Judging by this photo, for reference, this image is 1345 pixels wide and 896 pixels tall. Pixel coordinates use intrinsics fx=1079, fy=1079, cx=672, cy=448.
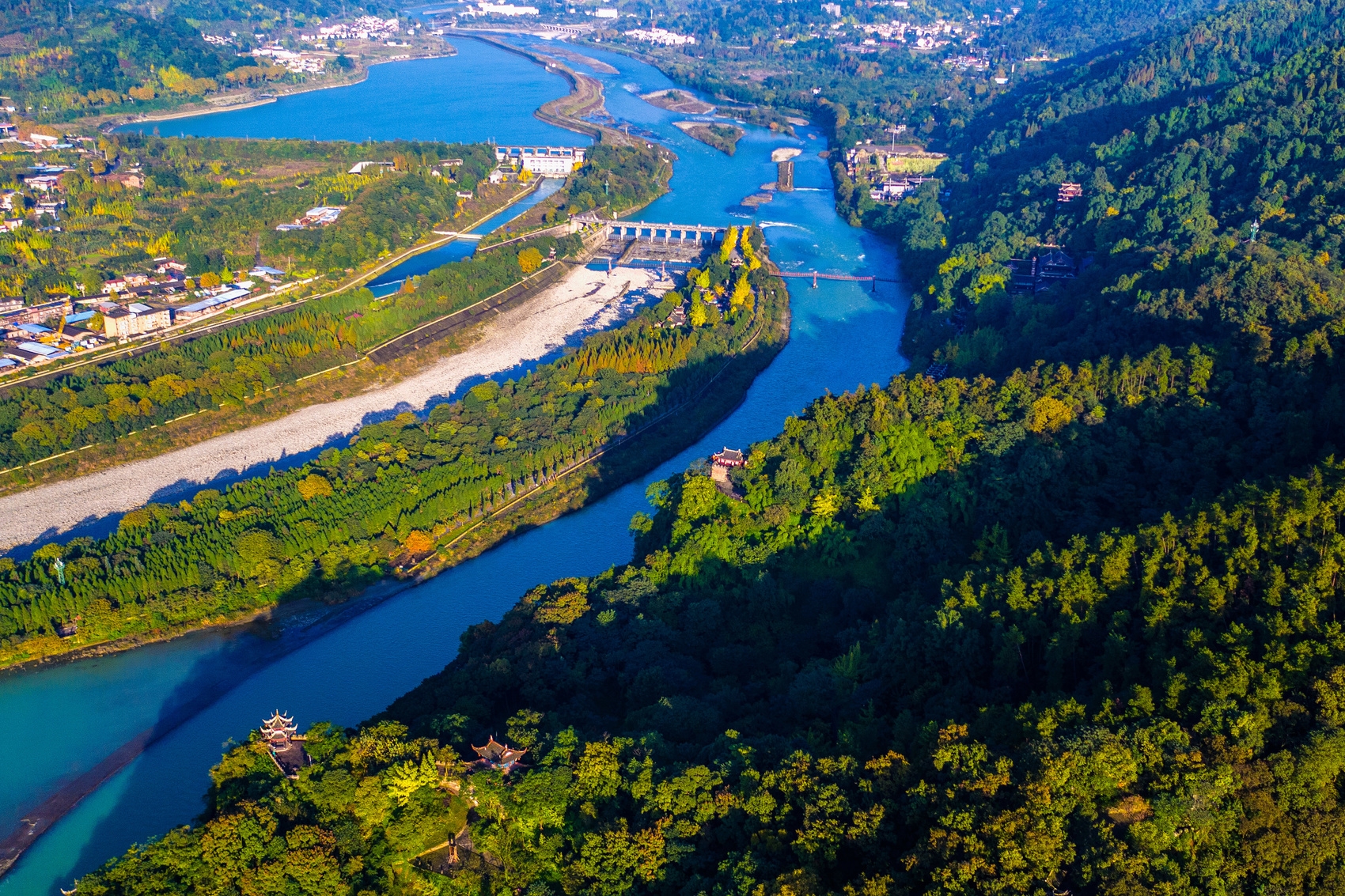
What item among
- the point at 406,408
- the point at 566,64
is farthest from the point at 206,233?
the point at 566,64

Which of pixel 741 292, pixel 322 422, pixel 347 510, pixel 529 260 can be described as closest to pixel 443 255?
pixel 529 260

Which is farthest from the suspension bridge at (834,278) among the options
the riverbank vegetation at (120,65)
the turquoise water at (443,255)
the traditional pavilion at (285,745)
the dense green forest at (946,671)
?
the riverbank vegetation at (120,65)

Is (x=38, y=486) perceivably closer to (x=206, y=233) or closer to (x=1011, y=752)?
(x=206, y=233)

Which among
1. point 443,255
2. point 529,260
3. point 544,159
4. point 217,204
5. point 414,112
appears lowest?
point 443,255

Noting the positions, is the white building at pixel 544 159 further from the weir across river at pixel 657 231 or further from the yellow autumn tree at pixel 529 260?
the yellow autumn tree at pixel 529 260

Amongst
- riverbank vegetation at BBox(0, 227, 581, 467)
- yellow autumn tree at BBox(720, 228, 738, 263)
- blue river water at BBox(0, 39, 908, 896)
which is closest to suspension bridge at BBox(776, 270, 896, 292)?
blue river water at BBox(0, 39, 908, 896)

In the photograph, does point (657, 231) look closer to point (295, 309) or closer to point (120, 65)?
point (295, 309)

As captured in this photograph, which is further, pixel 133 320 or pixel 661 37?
pixel 661 37
